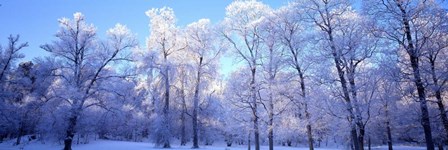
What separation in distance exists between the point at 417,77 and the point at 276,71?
8935 millimetres

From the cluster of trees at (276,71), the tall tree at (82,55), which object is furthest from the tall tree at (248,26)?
the tall tree at (82,55)

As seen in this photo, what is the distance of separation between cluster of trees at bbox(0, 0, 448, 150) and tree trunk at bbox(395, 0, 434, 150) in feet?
0.14

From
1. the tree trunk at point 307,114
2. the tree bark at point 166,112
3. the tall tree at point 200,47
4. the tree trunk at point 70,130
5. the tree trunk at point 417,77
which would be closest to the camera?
the tree trunk at point 417,77

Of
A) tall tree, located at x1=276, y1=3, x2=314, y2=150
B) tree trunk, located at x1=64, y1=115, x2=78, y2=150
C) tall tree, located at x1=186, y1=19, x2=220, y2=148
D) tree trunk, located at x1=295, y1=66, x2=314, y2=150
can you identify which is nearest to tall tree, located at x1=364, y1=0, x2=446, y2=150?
tall tree, located at x1=276, y1=3, x2=314, y2=150

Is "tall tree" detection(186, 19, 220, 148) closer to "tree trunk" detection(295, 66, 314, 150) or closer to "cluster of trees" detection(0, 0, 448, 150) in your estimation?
"cluster of trees" detection(0, 0, 448, 150)

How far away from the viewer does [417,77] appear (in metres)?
11.0

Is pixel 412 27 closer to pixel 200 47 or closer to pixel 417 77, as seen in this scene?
pixel 417 77

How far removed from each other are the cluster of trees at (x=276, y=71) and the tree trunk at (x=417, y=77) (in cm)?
4

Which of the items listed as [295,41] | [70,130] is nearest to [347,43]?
[295,41]

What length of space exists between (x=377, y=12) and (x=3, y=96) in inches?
1053

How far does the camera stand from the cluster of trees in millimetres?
11836

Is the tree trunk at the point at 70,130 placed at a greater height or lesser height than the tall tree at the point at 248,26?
lesser

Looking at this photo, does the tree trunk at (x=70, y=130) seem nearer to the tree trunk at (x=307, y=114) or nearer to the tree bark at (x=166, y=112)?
the tree bark at (x=166, y=112)

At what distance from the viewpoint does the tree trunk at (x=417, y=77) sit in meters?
10.9
